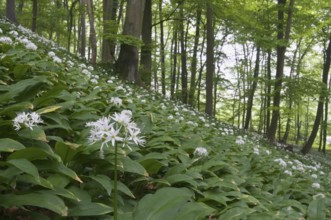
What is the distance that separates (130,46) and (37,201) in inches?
372

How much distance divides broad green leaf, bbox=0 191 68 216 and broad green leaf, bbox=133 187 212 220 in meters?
0.42

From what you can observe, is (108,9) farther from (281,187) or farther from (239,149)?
(281,187)

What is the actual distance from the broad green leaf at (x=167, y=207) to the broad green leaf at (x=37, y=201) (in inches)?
16.7

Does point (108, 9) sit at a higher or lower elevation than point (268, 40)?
higher

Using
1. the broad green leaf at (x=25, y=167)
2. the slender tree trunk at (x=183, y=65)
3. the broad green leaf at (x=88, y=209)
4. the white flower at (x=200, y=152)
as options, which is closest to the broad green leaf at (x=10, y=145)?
the broad green leaf at (x=25, y=167)

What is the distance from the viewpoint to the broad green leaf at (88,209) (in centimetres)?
193

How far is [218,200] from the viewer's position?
9.48 ft

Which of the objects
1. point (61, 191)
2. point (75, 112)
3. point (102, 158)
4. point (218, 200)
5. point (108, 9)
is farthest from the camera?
point (108, 9)

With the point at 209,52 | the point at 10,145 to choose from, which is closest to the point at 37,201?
the point at 10,145

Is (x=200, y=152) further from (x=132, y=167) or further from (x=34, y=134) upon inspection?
(x=34, y=134)

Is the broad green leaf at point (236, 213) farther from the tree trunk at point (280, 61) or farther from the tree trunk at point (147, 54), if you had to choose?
the tree trunk at point (280, 61)

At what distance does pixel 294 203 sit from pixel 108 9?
11423mm

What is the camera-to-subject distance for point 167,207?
1.95 meters

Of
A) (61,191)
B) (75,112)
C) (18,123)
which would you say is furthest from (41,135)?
(75,112)
